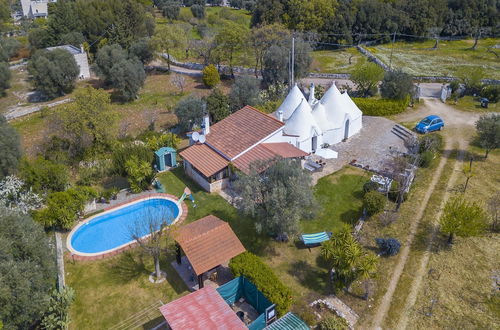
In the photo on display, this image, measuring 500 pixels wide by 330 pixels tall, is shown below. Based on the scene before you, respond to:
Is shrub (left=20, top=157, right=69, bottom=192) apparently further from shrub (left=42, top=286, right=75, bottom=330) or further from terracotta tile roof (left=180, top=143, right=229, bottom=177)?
shrub (left=42, top=286, right=75, bottom=330)

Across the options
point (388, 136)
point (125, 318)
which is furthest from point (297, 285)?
point (388, 136)

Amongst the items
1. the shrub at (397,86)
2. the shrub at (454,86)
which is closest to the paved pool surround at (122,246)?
the shrub at (397,86)

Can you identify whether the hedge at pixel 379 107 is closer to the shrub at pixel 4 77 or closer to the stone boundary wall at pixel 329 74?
the stone boundary wall at pixel 329 74

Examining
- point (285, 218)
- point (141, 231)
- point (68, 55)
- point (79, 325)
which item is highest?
point (68, 55)

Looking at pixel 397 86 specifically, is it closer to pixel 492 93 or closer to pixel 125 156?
pixel 492 93

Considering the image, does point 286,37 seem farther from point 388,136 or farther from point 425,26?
point 425,26

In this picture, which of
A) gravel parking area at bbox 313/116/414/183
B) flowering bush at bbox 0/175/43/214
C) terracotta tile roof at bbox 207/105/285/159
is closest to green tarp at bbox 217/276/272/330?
terracotta tile roof at bbox 207/105/285/159
